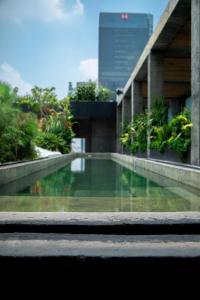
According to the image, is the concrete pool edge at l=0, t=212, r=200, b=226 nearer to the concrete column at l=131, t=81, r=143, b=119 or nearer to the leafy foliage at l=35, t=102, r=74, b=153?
the concrete column at l=131, t=81, r=143, b=119

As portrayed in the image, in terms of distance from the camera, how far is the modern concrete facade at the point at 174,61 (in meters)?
7.99

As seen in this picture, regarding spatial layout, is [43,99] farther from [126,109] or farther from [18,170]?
[18,170]

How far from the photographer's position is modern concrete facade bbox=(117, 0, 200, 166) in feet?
26.2

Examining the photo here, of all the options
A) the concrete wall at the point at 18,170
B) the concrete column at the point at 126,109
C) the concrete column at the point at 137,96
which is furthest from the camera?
the concrete column at the point at 126,109

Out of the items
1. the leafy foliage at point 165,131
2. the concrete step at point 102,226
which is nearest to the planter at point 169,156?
the leafy foliage at point 165,131

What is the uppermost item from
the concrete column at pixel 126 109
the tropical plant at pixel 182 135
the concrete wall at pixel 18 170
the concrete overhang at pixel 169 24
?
the concrete overhang at pixel 169 24

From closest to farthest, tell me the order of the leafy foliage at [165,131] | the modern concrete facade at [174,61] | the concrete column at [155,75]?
1. the modern concrete facade at [174,61]
2. the leafy foliage at [165,131]
3. the concrete column at [155,75]

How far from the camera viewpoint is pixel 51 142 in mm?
22047

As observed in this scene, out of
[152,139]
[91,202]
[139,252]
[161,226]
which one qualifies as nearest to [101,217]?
[161,226]
